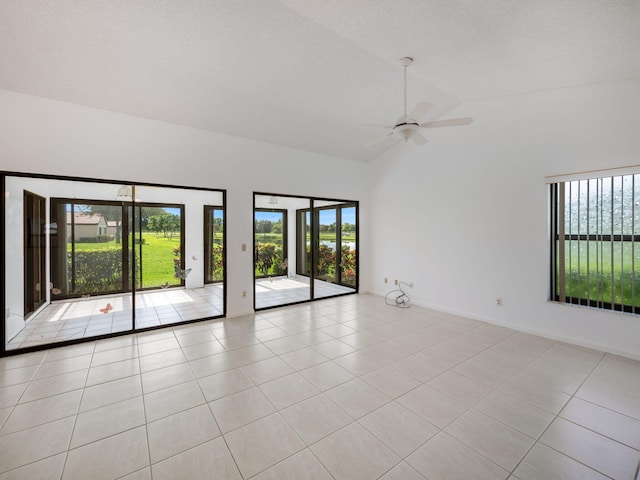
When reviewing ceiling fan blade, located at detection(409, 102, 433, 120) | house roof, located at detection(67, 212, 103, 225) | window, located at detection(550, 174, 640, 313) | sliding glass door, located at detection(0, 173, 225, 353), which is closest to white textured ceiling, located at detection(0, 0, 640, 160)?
ceiling fan blade, located at detection(409, 102, 433, 120)

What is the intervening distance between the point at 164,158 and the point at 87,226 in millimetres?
1436

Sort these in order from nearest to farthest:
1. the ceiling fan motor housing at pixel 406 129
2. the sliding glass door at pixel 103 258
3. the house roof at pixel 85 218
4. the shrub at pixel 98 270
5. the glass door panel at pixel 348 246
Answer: the ceiling fan motor housing at pixel 406 129 → the sliding glass door at pixel 103 258 → the house roof at pixel 85 218 → the shrub at pixel 98 270 → the glass door panel at pixel 348 246

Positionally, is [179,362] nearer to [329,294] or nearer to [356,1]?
[329,294]

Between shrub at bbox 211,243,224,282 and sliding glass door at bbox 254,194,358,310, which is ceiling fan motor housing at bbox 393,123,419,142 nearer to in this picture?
sliding glass door at bbox 254,194,358,310

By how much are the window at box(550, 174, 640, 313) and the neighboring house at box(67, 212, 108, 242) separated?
6419 millimetres

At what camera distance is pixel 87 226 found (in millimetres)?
3914

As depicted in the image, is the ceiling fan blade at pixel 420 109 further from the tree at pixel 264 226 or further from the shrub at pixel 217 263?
the shrub at pixel 217 263

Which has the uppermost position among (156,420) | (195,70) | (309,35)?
(309,35)

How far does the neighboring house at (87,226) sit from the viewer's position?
12.6 feet

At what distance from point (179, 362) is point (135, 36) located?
134 inches

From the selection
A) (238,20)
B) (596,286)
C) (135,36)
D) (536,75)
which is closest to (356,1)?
(238,20)

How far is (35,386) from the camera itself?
2641mm

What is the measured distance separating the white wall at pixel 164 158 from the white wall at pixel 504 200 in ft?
6.46

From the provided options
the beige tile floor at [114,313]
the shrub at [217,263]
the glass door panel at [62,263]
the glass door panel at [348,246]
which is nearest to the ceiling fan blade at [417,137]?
the glass door panel at [348,246]
